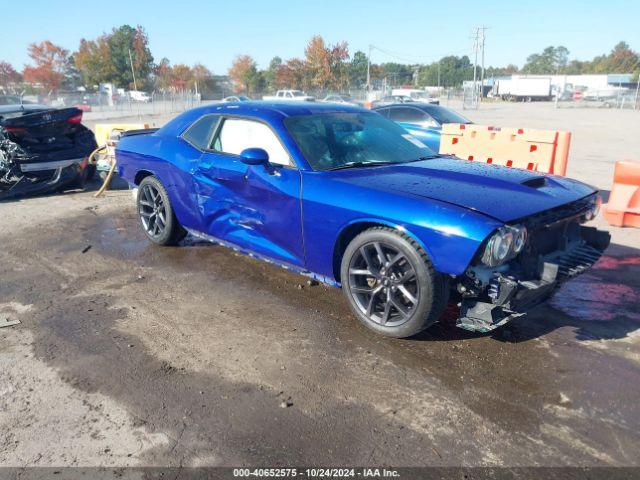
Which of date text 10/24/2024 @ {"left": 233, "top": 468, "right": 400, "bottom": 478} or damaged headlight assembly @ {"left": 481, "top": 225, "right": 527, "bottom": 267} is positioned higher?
damaged headlight assembly @ {"left": 481, "top": 225, "right": 527, "bottom": 267}

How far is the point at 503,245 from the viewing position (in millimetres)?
3076

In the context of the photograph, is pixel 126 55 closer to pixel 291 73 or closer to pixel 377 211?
pixel 291 73

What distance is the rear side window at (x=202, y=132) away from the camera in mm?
4848

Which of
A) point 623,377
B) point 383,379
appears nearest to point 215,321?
point 383,379

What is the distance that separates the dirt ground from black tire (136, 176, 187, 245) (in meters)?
0.67

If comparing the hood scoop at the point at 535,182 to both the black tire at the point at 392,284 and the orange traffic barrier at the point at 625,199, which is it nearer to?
the black tire at the point at 392,284

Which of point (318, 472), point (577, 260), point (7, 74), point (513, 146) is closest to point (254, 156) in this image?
point (318, 472)

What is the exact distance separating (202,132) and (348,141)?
1.52 m

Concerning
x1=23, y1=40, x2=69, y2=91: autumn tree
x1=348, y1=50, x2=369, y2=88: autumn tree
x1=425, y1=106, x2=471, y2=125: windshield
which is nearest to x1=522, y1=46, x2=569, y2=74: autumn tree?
x1=348, y1=50, x2=369, y2=88: autumn tree

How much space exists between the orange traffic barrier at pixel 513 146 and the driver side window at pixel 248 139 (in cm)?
487

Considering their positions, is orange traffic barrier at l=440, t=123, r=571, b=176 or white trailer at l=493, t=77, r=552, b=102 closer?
orange traffic barrier at l=440, t=123, r=571, b=176

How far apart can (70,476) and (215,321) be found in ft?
5.62

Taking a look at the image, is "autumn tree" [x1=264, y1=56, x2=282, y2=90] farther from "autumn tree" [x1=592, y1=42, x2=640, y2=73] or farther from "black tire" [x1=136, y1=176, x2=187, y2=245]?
"autumn tree" [x1=592, y1=42, x2=640, y2=73]

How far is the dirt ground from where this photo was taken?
2572mm
